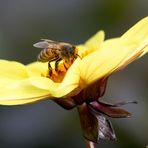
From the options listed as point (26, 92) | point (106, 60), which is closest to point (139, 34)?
point (106, 60)

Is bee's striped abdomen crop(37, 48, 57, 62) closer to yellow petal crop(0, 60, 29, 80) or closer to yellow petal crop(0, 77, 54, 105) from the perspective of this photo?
yellow petal crop(0, 60, 29, 80)

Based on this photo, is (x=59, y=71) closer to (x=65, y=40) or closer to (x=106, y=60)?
(x=106, y=60)

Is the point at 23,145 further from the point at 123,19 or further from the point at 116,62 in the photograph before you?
the point at 116,62

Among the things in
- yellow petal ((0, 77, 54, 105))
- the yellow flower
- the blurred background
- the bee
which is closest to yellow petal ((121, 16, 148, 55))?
the yellow flower

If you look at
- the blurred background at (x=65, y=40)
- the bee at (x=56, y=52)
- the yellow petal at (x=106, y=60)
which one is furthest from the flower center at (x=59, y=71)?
the blurred background at (x=65, y=40)

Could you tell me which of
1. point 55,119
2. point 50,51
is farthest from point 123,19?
point 50,51

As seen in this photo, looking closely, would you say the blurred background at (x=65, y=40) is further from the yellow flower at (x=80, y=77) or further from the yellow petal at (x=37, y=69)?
the yellow flower at (x=80, y=77)
